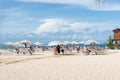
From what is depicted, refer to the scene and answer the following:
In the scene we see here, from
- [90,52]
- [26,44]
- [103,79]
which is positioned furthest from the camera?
[26,44]

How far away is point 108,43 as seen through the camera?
49.0 metres

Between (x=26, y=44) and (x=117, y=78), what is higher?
(x=26, y=44)

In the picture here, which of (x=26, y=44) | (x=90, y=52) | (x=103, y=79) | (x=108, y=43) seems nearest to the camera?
(x=103, y=79)

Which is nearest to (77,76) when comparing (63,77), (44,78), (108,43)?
(63,77)

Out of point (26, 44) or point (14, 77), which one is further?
point (26, 44)

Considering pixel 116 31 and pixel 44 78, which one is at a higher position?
pixel 116 31

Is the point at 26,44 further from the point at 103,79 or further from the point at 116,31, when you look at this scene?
the point at 103,79

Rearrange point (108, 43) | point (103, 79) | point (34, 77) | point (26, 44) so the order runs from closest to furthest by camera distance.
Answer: point (103, 79)
point (34, 77)
point (26, 44)
point (108, 43)

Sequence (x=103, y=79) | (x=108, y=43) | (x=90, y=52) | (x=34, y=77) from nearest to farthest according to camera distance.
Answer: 1. (x=103, y=79)
2. (x=34, y=77)
3. (x=90, y=52)
4. (x=108, y=43)

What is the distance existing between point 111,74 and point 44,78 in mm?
3148

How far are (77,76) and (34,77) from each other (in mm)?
1889

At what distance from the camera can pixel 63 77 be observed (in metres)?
13.6

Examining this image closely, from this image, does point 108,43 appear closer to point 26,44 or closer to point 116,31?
point 116,31

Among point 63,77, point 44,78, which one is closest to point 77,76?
point 63,77
